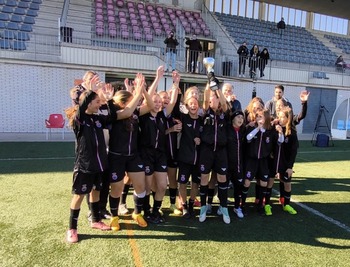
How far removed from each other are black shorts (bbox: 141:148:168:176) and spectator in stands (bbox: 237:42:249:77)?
12546mm

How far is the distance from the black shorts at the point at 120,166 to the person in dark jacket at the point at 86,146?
0.16 m

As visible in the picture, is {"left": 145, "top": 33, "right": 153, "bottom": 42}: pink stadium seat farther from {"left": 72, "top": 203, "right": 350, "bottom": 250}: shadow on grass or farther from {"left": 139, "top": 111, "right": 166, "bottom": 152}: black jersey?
{"left": 72, "top": 203, "right": 350, "bottom": 250}: shadow on grass

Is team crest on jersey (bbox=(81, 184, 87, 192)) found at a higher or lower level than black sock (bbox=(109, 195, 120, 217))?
higher

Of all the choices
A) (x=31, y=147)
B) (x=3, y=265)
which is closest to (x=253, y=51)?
(x=31, y=147)

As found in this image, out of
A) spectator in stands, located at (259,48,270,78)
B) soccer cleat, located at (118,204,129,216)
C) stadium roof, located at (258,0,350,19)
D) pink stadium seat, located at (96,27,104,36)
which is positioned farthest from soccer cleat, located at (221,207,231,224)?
stadium roof, located at (258,0,350,19)

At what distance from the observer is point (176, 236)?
3535mm

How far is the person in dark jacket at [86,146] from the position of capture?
319 centimetres

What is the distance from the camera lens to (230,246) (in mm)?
3322

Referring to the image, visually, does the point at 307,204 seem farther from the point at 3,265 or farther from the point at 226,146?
the point at 3,265

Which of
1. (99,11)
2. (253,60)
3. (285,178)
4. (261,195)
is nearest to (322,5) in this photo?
(253,60)

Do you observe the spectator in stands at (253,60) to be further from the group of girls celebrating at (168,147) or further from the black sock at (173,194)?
the black sock at (173,194)

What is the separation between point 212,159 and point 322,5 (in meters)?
25.3

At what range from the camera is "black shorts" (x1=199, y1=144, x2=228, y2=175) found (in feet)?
12.9

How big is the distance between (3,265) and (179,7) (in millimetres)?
20515
